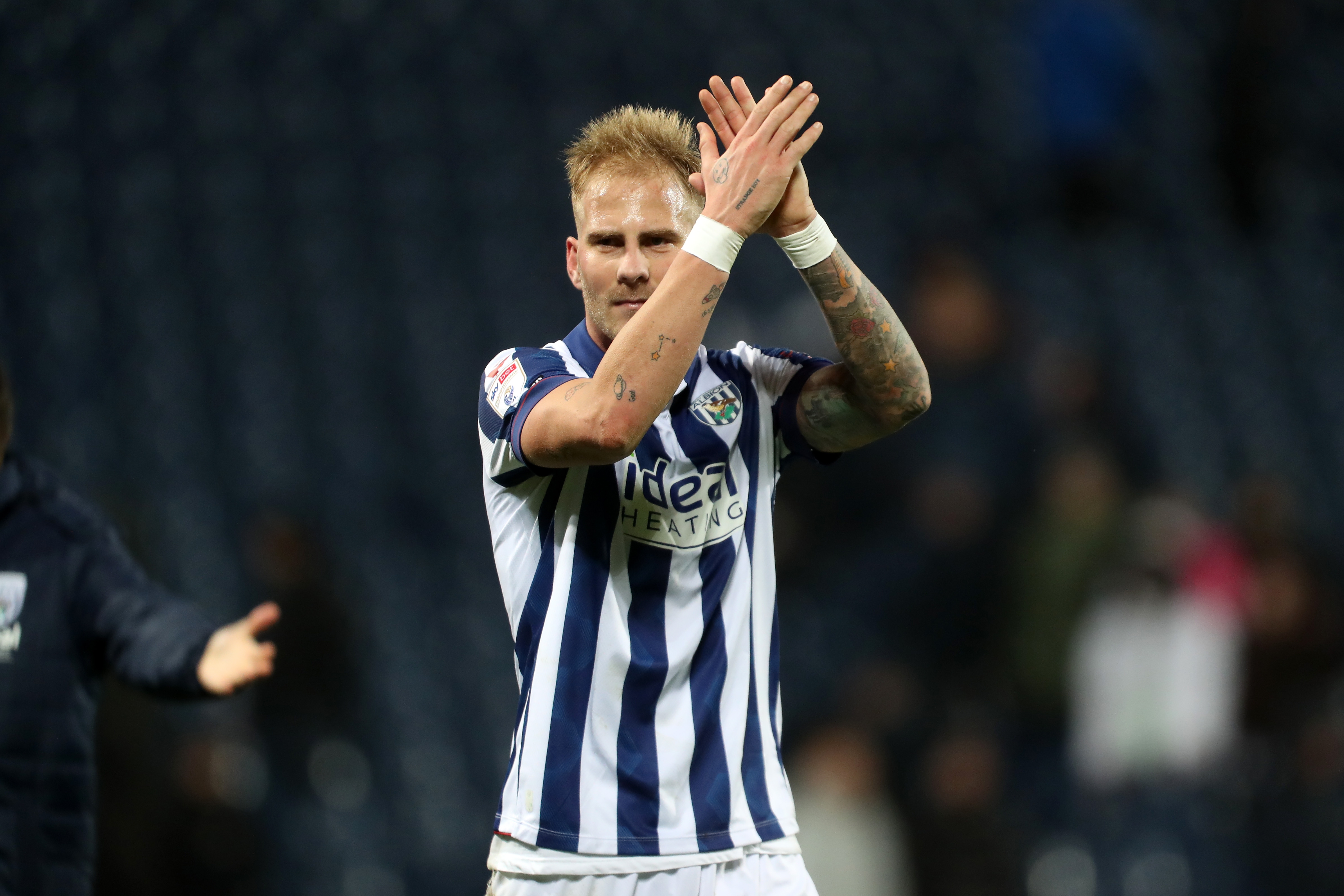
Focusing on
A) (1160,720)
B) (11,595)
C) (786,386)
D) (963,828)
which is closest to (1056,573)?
(1160,720)

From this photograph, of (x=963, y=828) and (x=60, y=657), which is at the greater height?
(x=60, y=657)

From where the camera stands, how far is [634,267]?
248 cm

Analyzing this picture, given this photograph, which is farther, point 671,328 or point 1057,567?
point 1057,567

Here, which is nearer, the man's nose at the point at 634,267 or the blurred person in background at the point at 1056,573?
the man's nose at the point at 634,267

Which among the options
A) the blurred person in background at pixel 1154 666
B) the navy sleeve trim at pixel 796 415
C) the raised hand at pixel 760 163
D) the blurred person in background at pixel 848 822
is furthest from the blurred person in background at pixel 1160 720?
the raised hand at pixel 760 163

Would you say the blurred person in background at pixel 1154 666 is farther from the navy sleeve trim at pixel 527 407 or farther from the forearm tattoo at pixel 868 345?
the navy sleeve trim at pixel 527 407

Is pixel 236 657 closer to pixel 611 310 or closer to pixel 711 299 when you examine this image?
pixel 611 310

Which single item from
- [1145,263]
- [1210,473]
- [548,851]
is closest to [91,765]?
[548,851]

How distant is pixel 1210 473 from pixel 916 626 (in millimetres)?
2695

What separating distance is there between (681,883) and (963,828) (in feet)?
11.9

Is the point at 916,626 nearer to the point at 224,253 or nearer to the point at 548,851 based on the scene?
the point at 548,851

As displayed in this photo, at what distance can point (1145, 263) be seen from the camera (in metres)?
8.94

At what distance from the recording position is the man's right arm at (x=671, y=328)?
2.21 m

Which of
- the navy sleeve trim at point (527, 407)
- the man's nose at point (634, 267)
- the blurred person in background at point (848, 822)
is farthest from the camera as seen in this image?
the blurred person in background at point (848, 822)
